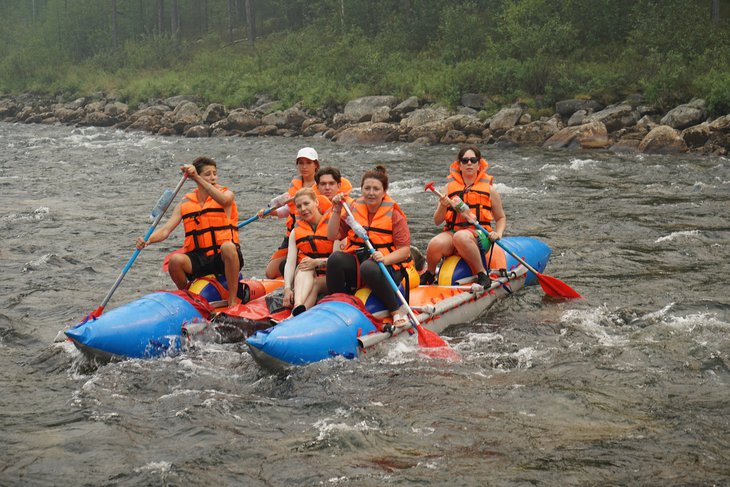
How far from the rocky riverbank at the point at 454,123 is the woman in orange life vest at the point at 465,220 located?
10556 millimetres

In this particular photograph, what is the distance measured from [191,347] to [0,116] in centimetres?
3357

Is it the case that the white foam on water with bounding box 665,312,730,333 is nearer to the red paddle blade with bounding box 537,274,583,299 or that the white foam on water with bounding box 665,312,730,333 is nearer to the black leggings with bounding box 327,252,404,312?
the red paddle blade with bounding box 537,274,583,299

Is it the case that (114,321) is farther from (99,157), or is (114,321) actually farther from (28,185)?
(99,157)

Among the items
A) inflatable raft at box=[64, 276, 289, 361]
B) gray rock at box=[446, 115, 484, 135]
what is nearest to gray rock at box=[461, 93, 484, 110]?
gray rock at box=[446, 115, 484, 135]

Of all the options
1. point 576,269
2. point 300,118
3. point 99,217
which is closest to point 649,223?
point 576,269

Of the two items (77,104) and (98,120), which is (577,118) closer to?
(98,120)

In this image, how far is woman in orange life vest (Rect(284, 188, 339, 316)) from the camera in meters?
6.83

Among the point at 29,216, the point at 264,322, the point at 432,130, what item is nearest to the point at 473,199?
the point at 264,322

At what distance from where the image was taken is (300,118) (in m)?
26.5

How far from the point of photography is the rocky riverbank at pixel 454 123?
1828cm

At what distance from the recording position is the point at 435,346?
6508mm

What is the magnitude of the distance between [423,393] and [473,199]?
107 inches

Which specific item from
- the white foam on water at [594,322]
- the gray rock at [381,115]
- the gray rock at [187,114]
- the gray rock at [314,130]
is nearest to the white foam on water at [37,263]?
the white foam on water at [594,322]

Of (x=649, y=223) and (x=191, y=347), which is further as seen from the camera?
(x=649, y=223)
